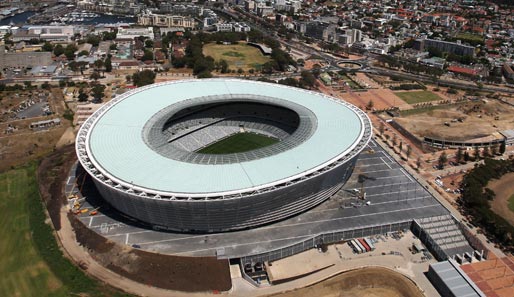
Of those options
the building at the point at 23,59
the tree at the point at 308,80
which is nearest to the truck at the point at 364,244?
the tree at the point at 308,80

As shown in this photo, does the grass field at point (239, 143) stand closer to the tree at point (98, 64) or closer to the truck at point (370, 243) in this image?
the truck at point (370, 243)

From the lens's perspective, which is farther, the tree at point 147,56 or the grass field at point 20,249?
the tree at point 147,56

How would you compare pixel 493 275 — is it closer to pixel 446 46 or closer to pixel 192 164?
pixel 192 164

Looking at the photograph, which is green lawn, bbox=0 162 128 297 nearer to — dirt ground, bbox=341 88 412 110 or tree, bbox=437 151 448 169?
tree, bbox=437 151 448 169

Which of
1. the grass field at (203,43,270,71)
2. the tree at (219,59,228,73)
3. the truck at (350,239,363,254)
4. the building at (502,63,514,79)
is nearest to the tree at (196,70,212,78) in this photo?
the tree at (219,59,228,73)

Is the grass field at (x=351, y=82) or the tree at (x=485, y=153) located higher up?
the grass field at (x=351, y=82)

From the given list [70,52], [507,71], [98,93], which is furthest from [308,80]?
[70,52]
